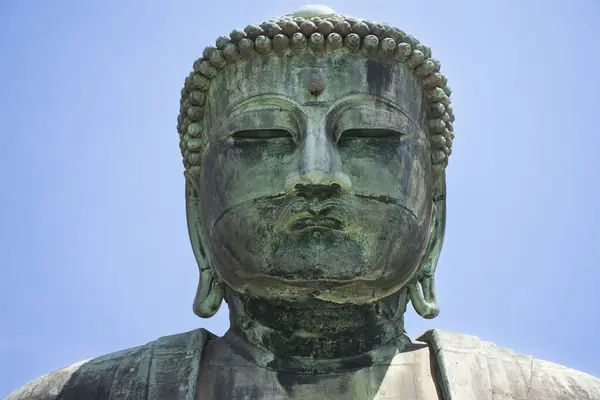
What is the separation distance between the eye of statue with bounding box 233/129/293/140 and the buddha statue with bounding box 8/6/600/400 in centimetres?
2

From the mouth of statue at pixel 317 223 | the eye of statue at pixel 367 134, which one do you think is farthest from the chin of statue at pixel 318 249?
the eye of statue at pixel 367 134

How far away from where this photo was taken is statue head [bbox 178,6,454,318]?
10.8 meters

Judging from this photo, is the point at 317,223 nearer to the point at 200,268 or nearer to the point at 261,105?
the point at 261,105

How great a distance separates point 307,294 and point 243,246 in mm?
569

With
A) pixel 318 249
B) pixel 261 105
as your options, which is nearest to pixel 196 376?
pixel 318 249

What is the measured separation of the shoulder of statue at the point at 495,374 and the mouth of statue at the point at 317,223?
119 centimetres

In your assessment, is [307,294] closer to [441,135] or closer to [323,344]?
[323,344]

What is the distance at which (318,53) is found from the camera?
1135cm

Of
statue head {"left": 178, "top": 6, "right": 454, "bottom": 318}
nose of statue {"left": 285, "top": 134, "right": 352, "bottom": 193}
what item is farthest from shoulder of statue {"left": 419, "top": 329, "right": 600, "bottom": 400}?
nose of statue {"left": 285, "top": 134, "right": 352, "bottom": 193}

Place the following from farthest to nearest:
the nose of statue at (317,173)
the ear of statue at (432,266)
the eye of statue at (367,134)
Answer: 1. the ear of statue at (432,266)
2. the eye of statue at (367,134)
3. the nose of statue at (317,173)

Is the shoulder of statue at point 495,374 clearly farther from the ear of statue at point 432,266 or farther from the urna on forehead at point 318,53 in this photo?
the urna on forehead at point 318,53

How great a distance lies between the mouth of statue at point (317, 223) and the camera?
1076 centimetres

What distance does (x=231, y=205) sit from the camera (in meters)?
11.0

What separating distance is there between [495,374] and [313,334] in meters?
1.34
